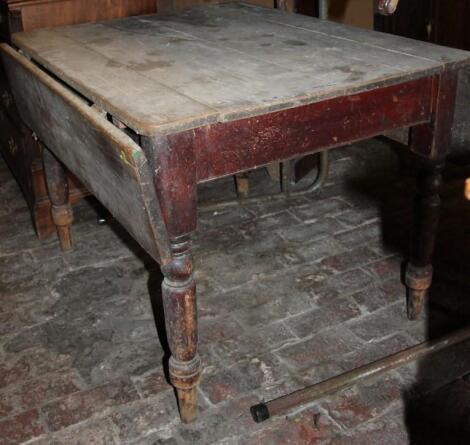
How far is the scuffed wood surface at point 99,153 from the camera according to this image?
4.58 ft

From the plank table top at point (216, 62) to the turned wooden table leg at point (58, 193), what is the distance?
439 mm

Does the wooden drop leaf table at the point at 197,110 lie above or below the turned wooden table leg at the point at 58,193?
above

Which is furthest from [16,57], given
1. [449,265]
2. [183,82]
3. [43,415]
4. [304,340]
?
[449,265]

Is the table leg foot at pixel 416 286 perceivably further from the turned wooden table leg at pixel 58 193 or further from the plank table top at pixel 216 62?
the turned wooden table leg at pixel 58 193

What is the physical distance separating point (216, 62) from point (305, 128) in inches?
14.2

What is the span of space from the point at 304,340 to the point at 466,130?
2.44ft

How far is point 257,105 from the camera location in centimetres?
146

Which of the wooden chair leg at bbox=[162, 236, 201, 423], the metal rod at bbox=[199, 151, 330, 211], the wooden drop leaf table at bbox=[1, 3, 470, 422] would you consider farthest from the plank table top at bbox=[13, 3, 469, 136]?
the metal rod at bbox=[199, 151, 330, 211]

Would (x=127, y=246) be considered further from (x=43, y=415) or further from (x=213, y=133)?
(x=213, y=133)

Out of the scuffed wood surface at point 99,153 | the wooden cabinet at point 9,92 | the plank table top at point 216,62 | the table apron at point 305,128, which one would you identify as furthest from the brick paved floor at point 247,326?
the plank table top at point 216,62

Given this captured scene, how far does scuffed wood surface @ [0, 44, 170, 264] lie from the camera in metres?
1.39

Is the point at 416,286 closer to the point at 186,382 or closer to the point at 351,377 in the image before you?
the point at 351,377

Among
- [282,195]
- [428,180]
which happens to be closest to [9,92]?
[282,195]

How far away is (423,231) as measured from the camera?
2014mm
